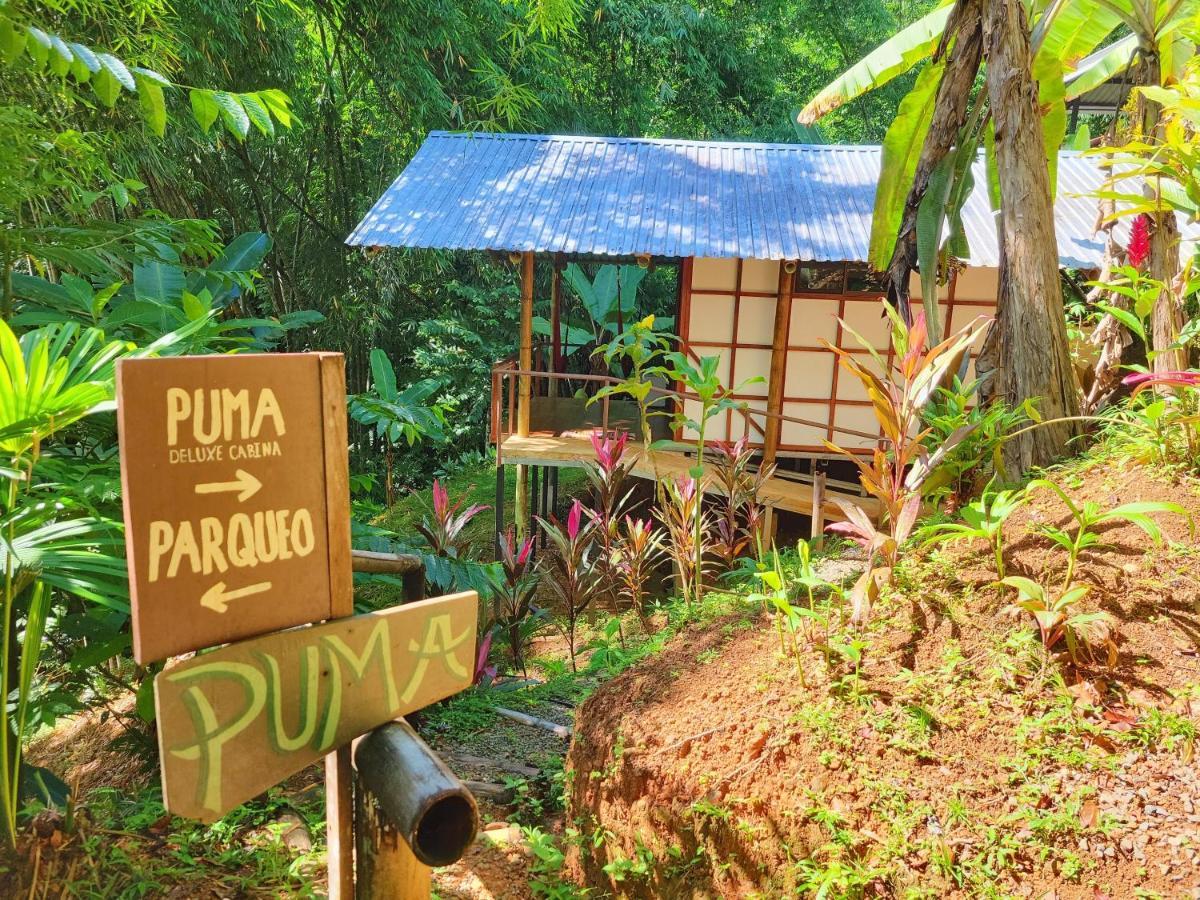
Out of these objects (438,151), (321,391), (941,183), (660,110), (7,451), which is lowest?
(7,451)

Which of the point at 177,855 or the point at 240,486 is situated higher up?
the point at 240,486

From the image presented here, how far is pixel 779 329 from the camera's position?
7289 millimetres

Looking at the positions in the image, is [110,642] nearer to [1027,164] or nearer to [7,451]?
[7,451]

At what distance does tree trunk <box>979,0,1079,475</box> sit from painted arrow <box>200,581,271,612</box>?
8.81 feet

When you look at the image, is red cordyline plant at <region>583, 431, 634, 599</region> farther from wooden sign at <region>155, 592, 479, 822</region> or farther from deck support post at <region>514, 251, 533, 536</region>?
wooden sign at <region>155, 592, 479, 822</region>

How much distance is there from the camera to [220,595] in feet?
4.04

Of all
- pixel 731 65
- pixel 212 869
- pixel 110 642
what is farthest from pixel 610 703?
pixel 731 65

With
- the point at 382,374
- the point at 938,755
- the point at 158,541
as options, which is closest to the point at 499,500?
the point at 382,374

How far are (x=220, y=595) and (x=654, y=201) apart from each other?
22.8ft

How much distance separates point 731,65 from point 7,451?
1274cm

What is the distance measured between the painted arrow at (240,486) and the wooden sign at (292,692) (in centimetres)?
22

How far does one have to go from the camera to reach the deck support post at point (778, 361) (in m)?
7.25

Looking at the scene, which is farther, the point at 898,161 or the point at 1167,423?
the point at 898,161

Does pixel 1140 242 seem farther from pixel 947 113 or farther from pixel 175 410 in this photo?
pixel 175 410
